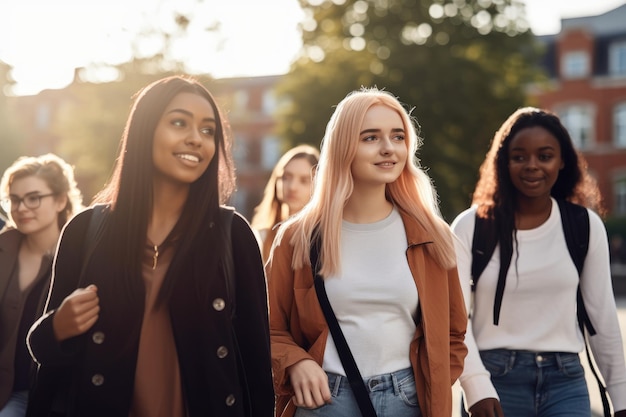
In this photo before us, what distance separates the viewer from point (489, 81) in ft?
102

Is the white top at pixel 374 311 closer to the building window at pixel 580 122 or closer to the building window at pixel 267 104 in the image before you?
the building window at pixel 580 122

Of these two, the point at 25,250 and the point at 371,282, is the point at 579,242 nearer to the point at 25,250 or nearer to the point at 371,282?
the point at 371,282

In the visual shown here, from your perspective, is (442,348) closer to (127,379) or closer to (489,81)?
(127,379)

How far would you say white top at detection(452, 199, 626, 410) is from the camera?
167 inches

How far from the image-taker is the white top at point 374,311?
3525mm

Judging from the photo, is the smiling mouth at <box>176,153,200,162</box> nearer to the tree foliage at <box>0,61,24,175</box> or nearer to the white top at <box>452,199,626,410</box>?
the white top at <box>452,199,626,410</box>

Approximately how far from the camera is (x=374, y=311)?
3.56m

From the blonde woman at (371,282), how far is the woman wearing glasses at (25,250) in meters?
1.39

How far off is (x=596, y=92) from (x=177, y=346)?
161ft

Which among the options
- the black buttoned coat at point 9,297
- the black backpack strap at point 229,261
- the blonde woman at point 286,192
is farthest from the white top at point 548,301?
the blonde woman at point 286,192

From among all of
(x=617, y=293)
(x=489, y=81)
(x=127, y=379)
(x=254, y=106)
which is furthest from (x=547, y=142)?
(x=254, y=106)

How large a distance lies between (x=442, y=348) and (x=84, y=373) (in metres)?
1.32

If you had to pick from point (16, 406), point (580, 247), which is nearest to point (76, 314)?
point (16, 406)

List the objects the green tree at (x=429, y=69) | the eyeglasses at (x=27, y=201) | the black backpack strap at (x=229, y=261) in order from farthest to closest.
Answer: the green tree at (x=429, y=69)
the eyeglasses at (x=27, y=201)
the black backpack strap at (x=229, y=261)
